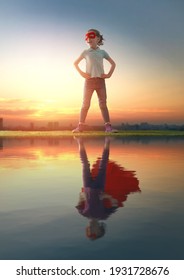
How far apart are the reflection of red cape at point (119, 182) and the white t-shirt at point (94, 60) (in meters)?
3.29

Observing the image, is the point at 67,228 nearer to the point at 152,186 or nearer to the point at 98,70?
the point at 152,186

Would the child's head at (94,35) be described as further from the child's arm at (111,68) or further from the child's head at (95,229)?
the child's head at (95,229)

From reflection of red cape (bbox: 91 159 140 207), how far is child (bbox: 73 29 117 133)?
2589 mm

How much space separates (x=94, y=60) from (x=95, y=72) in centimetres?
33

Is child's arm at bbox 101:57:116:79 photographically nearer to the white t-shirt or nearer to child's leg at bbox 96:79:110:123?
the white t-shirt

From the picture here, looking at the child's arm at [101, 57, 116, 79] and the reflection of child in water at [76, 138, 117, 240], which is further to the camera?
the child's arm at [101, 57, 116, 79]

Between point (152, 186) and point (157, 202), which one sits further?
point (152, 186)

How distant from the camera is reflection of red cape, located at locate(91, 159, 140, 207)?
6.20 m

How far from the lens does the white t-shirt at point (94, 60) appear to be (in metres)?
11.4

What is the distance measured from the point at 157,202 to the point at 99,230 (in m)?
1.64

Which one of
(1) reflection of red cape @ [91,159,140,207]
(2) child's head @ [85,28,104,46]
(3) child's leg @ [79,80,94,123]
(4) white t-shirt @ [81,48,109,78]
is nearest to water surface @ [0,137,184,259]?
(1) reflection of red cape @ [91,159,140,207]

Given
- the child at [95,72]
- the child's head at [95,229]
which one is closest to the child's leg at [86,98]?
the child at [95,72]
